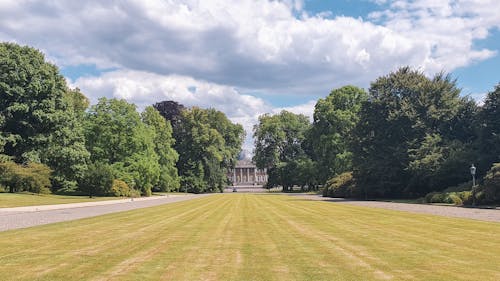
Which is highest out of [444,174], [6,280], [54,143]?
[54,143]

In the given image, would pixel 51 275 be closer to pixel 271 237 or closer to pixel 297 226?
pixel 271 237

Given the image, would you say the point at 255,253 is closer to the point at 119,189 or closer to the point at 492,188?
the point at 492,188

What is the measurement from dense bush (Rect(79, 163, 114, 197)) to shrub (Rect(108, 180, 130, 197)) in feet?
3.36

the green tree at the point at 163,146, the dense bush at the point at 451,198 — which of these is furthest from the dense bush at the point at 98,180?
the dense bush at the point at 451,198

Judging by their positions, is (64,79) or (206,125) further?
(206,125)

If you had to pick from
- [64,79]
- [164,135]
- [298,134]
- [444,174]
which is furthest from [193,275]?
[298,134]

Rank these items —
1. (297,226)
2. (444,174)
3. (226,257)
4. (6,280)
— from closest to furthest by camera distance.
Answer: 1. (6,280)
2. (226,257)
3. (297,226)
4. (444,174)

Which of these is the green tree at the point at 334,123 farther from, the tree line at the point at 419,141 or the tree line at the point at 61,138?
the tree line at the point at 61,138

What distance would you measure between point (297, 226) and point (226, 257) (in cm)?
755

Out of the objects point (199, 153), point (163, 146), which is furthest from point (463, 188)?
point (199, 153)

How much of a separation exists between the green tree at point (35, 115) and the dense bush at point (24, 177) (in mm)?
3570

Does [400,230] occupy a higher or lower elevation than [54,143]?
lower

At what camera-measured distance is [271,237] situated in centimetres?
1406

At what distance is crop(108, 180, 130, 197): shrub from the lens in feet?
200
